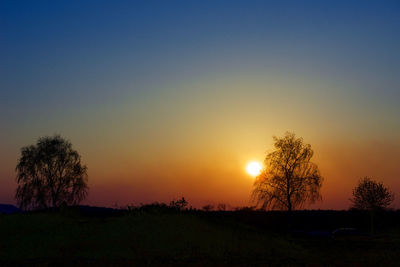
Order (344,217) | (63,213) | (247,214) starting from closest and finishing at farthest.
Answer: (63,213) → (247,214) → (344,217)

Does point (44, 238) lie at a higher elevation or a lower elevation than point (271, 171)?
lower

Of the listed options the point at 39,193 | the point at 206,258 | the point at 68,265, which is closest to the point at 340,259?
the point at 206,258

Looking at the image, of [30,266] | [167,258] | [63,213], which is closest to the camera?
[30,266]

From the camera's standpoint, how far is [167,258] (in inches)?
1093

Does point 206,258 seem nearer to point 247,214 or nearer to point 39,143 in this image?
point 247,214

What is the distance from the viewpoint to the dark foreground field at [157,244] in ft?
91.7

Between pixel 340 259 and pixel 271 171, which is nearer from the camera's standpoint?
pixel 340 259

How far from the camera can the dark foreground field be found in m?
27.9

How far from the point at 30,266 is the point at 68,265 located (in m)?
2.05

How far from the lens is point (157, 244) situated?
30.3m

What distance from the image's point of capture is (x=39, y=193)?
217 feet

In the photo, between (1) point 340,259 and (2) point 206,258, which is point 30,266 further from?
(1) point 340,259

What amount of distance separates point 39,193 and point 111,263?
43.5 metres

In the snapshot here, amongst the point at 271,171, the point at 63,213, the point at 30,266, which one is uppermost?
the point at 271,171
